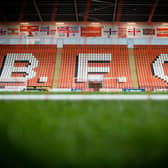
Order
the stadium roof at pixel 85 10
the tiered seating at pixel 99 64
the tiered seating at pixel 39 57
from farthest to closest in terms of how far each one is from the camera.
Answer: the tiered seating at pixel 39 57
the stadium roof at pixel 85 10
the tiered seating at pixel 99 64

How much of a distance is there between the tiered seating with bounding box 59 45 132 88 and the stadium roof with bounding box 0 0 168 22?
8.63 ft

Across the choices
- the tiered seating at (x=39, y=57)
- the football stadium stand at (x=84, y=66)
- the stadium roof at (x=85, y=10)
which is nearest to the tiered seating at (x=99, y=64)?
the football stadium stand at (x=84, y=66)

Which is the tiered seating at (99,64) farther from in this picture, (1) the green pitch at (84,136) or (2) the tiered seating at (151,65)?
(1) the green pitch at (84,136)

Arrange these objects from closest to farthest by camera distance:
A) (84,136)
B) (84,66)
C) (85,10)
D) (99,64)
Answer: (84,136), (85,10), (84,66), (99,64)

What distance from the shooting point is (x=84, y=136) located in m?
3.44

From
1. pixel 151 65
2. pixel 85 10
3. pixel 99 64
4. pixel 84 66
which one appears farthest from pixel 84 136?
pixel 151 65

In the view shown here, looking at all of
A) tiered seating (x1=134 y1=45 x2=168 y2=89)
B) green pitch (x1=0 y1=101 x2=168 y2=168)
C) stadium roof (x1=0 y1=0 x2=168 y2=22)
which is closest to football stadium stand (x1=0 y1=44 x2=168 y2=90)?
tiered seating (x1=134 y1=45 x2=168 y2=89)

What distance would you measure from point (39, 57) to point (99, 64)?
5.36 metres

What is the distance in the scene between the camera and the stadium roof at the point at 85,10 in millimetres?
16109

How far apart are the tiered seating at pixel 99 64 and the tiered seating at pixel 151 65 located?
1.07 m

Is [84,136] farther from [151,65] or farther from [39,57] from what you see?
[39,57]

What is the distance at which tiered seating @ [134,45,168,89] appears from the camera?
53.0 ft

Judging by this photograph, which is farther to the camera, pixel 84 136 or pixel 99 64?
pixel 99 64

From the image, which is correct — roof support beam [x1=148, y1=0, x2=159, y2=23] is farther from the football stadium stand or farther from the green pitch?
the green pitch
